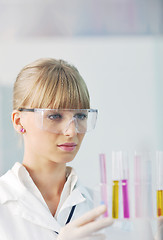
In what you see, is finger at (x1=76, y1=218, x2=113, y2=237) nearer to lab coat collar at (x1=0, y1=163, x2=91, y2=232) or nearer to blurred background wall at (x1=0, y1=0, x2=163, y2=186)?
lab coat collar at (x1=0, y1=163, x2=91, y2=232)

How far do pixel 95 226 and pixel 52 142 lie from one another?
0.30 m

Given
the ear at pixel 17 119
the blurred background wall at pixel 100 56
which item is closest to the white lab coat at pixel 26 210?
the ear at pixel 17 119

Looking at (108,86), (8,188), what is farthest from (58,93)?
(108,86)

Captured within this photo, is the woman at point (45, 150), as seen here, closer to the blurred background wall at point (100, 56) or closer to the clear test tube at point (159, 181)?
the clear test tube at point (159, 181)

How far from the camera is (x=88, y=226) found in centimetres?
76

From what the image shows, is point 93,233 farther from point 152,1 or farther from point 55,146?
point 152,1

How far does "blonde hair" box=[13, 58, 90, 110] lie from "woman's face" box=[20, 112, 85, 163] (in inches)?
1.9

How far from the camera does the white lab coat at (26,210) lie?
37.3 inches

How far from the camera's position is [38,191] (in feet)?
3.31

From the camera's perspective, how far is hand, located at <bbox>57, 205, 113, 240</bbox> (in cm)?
74

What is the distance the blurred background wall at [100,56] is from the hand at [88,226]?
0.68 metres

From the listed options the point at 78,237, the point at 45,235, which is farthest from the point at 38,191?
the point at 78,237

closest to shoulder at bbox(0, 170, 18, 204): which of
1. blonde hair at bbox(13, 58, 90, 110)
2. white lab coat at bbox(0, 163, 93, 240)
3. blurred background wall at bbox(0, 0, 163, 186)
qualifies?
white lab coat at bbox(0, 163, 93, 240)

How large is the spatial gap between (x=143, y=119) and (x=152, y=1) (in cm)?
54
